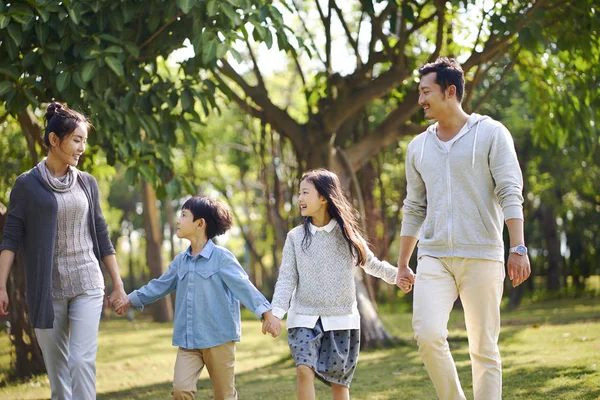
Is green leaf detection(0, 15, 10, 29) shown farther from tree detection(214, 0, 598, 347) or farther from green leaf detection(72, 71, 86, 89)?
tree detection(214, 0, 598, 347)

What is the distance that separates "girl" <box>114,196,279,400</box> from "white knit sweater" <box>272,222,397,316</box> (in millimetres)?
210

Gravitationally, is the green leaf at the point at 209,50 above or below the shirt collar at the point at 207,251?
above

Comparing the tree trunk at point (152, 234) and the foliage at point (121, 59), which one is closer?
the foliage at point (121, 59)

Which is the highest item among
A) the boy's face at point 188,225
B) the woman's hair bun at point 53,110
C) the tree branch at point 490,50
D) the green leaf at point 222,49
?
the tree branch at point 490,50

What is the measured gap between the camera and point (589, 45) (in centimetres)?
934

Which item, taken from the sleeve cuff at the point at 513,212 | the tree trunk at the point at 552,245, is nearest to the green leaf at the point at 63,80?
the sleeve cuff at the point at 513,212

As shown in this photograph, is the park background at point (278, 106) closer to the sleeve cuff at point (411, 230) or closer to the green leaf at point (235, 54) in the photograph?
the green leaf at point (235, 54)

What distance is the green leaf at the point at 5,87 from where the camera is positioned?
6721 mm

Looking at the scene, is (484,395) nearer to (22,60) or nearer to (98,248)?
(98,248)

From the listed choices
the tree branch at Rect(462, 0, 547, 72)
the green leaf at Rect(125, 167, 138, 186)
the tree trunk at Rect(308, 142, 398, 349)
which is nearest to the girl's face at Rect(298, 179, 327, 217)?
the green leaf at Rect(125, 167, 138, 186)

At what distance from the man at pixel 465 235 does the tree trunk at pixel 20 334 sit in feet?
18.5

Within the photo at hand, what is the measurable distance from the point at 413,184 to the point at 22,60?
Result: 3677mm

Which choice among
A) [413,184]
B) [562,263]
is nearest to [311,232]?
[413,184]

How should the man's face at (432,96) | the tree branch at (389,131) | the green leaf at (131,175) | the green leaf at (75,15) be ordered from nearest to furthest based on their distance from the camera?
the man's face at (432,96), the green leaf at (75,15), the green leaf at (131,175), the tree branch at (389,131)
